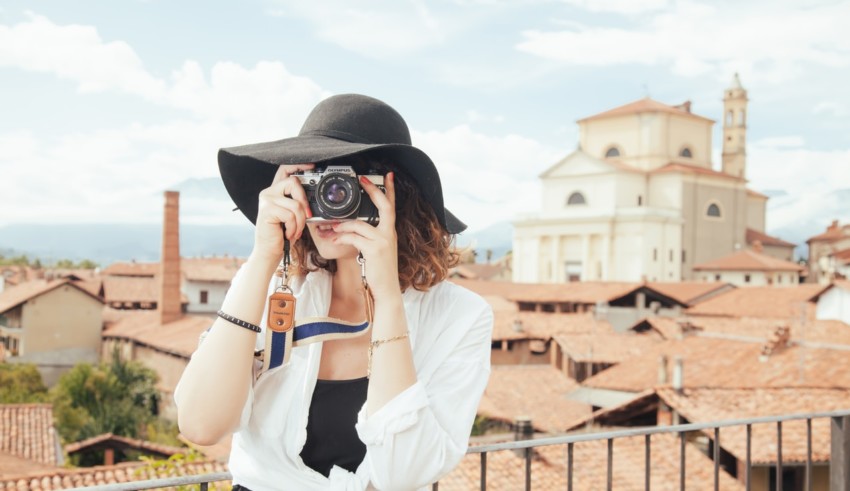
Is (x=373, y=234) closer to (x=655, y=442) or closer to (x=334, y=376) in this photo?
(x=334, y=376)

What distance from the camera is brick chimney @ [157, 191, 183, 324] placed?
117 feet

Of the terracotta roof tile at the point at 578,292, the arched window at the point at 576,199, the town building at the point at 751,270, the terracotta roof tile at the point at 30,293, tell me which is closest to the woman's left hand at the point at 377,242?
the terracotta roof tile at the point at 578,292

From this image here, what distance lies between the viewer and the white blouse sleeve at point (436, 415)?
4.47ft

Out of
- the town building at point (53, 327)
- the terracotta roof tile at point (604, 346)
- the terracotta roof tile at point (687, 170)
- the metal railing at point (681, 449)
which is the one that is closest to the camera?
the metal railing at point (681, 449)

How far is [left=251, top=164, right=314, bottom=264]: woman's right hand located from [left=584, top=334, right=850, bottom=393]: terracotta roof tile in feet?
50.8

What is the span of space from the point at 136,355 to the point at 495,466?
24.7m

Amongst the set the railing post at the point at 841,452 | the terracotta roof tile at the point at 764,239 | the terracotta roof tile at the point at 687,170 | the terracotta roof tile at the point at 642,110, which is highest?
the terracotta roof tile at the point at 642,110

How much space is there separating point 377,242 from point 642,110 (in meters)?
46.5

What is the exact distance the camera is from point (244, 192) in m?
1.73

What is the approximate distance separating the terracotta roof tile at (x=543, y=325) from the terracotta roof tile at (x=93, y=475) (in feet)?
49.4

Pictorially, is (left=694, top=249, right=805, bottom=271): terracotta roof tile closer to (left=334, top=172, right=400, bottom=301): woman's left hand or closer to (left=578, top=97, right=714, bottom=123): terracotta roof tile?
(left=578, top=97, right=714, bottom=123): terracotta roof tile

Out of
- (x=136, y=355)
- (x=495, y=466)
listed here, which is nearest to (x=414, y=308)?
(x=495, y=466)

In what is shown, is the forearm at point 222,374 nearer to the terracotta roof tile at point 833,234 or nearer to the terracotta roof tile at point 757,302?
the terracotta roof tile at point 757,302

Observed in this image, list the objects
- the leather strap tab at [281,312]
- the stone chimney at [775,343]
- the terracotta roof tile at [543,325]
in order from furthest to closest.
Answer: the terracotta roof tile at [543,325], the stone chimney at [775,343], the leather strap tab at [281,312]
